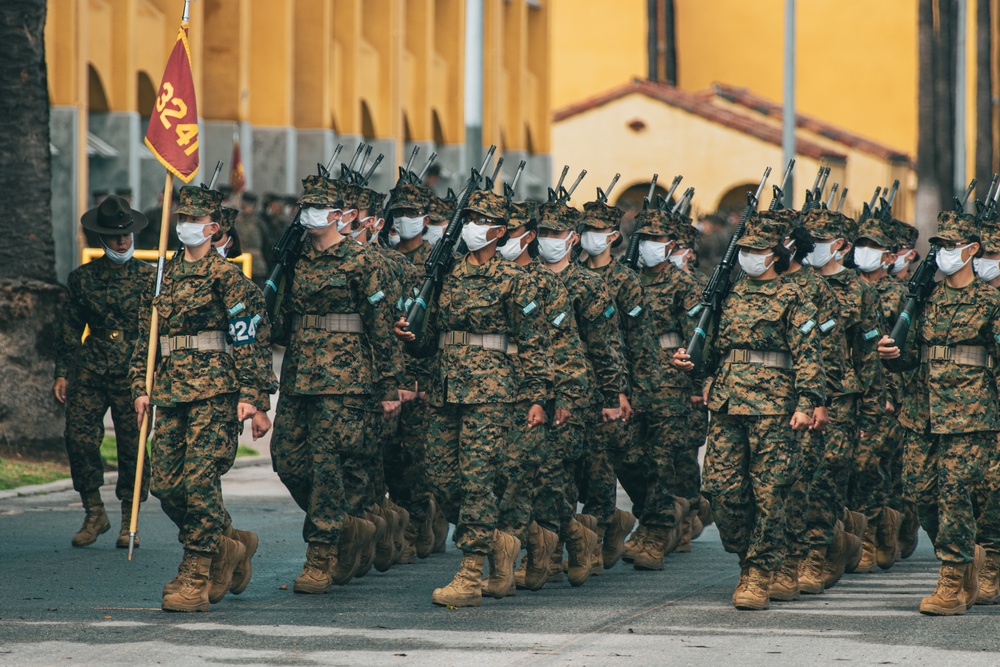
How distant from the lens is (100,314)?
11398 mm

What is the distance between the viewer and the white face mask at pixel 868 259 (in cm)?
1204

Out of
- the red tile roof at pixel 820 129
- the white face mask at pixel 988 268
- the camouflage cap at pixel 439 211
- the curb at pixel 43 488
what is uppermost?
the red tile roof at pixel 820 129

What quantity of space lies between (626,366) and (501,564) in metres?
1.86

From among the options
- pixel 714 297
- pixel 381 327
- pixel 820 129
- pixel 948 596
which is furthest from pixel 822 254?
pixel 820 129

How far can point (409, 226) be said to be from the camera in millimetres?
11906

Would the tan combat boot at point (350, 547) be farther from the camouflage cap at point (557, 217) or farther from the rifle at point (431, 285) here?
the camouflage cap at point (557, 217)

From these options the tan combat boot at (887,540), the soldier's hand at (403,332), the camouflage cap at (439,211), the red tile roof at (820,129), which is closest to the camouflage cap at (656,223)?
the camouflage cap at (439,211)

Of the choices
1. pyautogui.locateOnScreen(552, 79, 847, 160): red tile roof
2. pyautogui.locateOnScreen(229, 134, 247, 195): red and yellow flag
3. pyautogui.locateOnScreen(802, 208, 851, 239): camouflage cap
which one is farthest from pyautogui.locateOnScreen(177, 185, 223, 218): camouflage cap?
pyautogui.locateOnScreen(552, 79, 847, 160): red tile roof

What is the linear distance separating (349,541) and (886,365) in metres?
3.07

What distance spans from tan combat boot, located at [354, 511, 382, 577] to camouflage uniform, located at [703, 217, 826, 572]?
74.3 inches

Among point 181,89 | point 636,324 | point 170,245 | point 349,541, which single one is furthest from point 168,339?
point 170,245

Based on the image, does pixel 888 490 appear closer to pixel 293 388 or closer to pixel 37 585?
pixel 293 388

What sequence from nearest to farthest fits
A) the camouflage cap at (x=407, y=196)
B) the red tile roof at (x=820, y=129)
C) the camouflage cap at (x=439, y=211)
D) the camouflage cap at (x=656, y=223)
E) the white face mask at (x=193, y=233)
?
1. the white face mask at (x=193, y=233)
2. the camouflage cap at (x=407, y=196)
3. the camouflage cap at (x=656, y=223)
4. the camouflage cap at (x=439, y=211)
5. the red tile roof at (x=820, y=129)

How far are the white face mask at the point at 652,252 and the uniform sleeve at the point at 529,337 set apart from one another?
2225 millimetres
